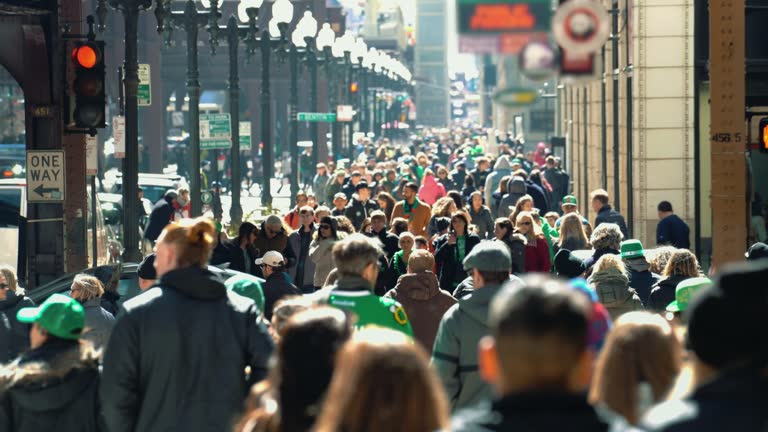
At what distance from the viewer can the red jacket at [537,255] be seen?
1697 centimetres

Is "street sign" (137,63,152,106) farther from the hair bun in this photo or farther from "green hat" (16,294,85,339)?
the hair bun

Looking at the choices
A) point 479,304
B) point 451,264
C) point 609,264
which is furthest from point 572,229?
point 479,304

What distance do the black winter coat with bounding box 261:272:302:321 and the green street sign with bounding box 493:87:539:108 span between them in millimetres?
6130

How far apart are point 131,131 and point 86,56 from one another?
4.25 feet

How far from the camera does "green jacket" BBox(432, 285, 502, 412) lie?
8.10 metres

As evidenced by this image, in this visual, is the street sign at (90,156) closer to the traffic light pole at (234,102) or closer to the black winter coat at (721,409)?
the traffic light pole at (234,102)

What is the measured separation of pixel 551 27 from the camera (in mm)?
6293

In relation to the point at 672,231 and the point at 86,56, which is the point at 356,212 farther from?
the point at 86,56

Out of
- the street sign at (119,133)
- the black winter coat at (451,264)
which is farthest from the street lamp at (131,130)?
the street sign at (119,133)

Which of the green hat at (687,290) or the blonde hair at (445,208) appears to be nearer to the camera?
the green hat at (687,290)

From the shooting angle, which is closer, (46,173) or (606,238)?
(606,238)

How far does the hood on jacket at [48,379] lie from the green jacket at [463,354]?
1.76 meters

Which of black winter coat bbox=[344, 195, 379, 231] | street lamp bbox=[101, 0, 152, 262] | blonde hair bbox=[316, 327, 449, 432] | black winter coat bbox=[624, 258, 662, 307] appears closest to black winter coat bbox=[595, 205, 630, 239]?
black winter coat bbox=[344, 195, 379, 231]

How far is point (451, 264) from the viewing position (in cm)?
1680
